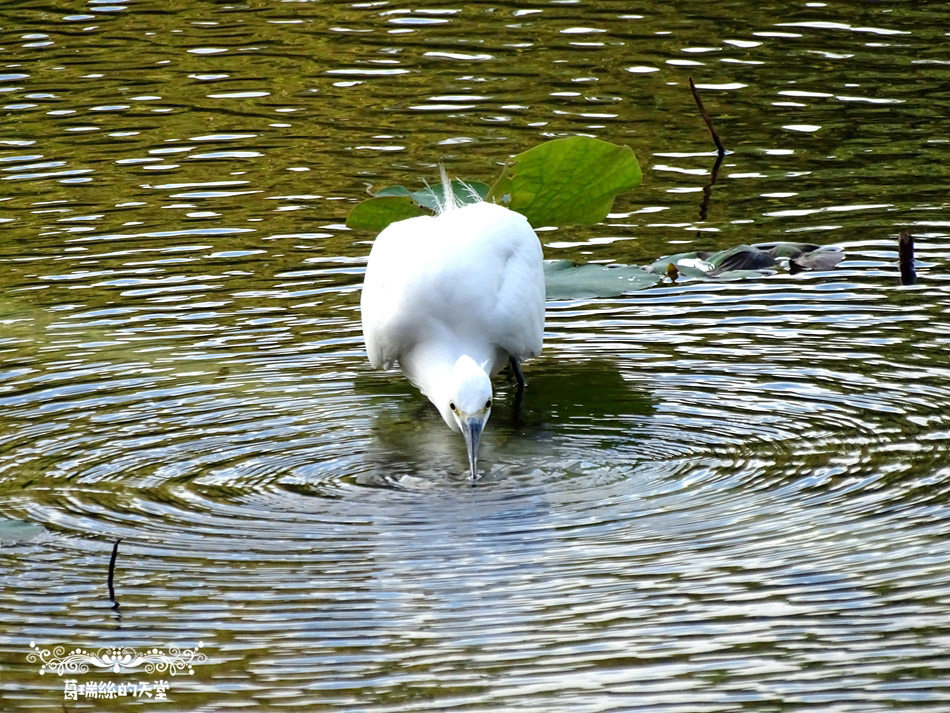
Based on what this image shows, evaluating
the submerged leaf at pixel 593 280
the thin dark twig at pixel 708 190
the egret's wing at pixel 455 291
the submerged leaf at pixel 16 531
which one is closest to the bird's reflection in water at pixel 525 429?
the egret's wing at pixel 455 291

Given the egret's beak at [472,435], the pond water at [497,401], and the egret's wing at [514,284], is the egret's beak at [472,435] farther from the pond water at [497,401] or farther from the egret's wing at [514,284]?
the egret's wing at [514,284]

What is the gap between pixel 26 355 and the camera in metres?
9.37

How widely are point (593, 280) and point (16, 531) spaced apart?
14.4ft

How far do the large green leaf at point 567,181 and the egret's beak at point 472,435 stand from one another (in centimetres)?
277

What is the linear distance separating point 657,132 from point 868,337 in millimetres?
4684

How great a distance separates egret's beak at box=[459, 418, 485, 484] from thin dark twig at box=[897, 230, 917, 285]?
11.4ft

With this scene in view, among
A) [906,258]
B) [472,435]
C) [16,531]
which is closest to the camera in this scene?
[16,531]

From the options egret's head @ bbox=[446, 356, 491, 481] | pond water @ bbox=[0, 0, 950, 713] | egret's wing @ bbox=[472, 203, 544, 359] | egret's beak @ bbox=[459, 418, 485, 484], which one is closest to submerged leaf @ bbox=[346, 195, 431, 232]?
pond water @ bbox=[0, 0, 950, 713]

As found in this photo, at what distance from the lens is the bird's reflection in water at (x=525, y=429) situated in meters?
7.75

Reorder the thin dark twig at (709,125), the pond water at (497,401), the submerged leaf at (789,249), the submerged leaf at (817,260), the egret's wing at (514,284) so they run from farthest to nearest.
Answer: the thin dark twig at (709,125) → the submerged leaf at (789,249) → the submerged leaf at (817,260) → the egret's wing at (514,284) → the pond water at (497,401)

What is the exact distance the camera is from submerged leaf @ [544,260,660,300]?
10008 mm

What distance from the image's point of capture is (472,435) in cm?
766

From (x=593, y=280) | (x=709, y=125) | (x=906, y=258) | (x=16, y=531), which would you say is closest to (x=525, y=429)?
(x=593, y=280)

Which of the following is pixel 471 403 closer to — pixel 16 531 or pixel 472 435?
pixel 472 435
